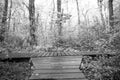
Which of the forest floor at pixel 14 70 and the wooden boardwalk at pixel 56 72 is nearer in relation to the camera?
the wooden boardwalk at pixel 56 72

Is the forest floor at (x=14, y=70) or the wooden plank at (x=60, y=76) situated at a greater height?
the wooden plank at (x=60, y=76)

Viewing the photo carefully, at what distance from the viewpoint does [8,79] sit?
3.66 meters

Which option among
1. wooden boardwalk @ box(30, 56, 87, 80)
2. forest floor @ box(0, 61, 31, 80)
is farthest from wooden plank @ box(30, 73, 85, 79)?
forest floor @ box(0, 61, 31, 80)

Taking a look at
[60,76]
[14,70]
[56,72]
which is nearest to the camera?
[60,76]

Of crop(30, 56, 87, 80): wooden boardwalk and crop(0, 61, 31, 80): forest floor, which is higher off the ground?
crop(30, 56, 87, 80): wooden boardwalk

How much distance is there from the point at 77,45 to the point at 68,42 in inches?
31.5

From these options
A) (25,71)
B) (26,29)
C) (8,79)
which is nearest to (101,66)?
(25,71)

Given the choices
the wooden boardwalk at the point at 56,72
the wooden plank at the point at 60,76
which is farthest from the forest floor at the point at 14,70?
the wooden plank at the point at 60,76

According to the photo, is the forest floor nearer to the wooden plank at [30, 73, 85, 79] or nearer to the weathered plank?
the weathered plank

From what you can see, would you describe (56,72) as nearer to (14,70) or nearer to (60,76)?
(60,76)

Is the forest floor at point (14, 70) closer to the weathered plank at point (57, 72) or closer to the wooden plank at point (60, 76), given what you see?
the weathered plank at point (57, 72)

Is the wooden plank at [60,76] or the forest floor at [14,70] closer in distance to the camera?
the wooden plank at [60,76]

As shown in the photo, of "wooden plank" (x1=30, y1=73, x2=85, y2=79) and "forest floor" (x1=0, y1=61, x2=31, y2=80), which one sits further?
"forest floor" (x1=0, y1=61, x2=31, y2=80)

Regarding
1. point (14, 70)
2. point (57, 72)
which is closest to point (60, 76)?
point (57, 72)
